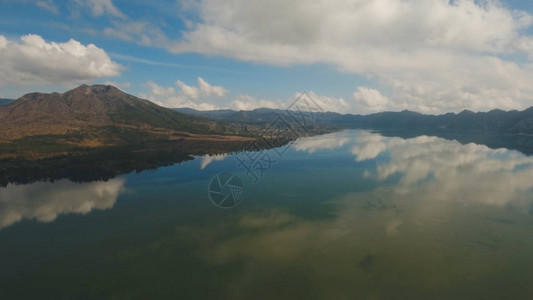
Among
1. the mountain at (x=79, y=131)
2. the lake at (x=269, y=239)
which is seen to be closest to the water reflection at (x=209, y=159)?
the lake at (x=269, y=239)

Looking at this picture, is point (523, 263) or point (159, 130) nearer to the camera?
point (523, 263)

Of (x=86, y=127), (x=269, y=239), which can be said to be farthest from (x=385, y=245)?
(x=86, y=127)

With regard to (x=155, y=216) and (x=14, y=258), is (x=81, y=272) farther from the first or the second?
(x=155, y=216)

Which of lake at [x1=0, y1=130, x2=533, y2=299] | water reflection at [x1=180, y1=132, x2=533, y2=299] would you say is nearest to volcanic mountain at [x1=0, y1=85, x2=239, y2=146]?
lake at [x1=0, y1=130, x2=533, y2=299]

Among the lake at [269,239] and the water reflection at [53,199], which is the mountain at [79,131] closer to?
the water reflection at [53,199]

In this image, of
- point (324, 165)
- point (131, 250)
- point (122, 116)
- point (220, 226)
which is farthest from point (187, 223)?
point (122, 116)

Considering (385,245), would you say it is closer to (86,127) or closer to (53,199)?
(53,199)

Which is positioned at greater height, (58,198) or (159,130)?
(159,130)
